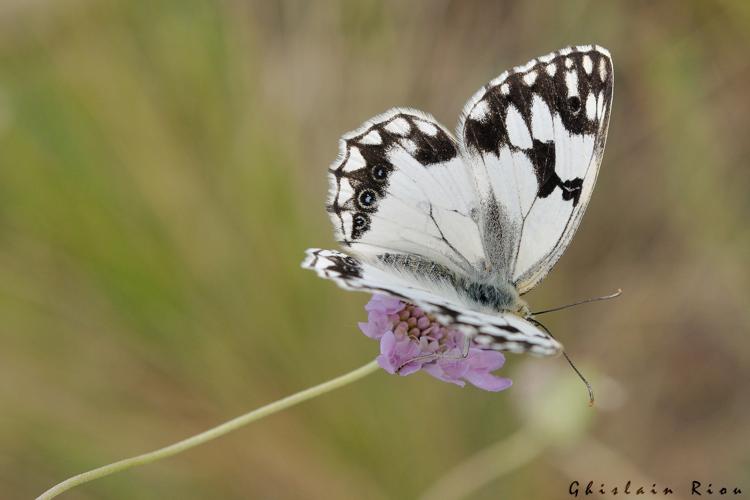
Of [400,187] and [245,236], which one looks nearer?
[400,187]

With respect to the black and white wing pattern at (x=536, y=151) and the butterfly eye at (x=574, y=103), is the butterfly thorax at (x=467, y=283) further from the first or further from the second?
the butterfly eye at (x=574, y=103)

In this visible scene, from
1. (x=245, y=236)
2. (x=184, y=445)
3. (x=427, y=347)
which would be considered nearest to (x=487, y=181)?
(x=427, y=347)

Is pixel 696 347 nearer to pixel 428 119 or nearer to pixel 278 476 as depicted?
pixel 278 476

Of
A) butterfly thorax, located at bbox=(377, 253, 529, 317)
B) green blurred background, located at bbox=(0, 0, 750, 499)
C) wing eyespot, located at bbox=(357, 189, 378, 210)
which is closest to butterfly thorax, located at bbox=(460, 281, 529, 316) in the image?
butterfly thorax, located at bbox=(377, 253, 529, 317)

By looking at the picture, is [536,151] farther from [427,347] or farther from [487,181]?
[427,347]

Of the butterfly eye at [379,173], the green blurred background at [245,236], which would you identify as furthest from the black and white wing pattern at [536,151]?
the green blurred background at [245,236]

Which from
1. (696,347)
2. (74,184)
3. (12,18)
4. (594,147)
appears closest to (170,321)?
(74,184)
